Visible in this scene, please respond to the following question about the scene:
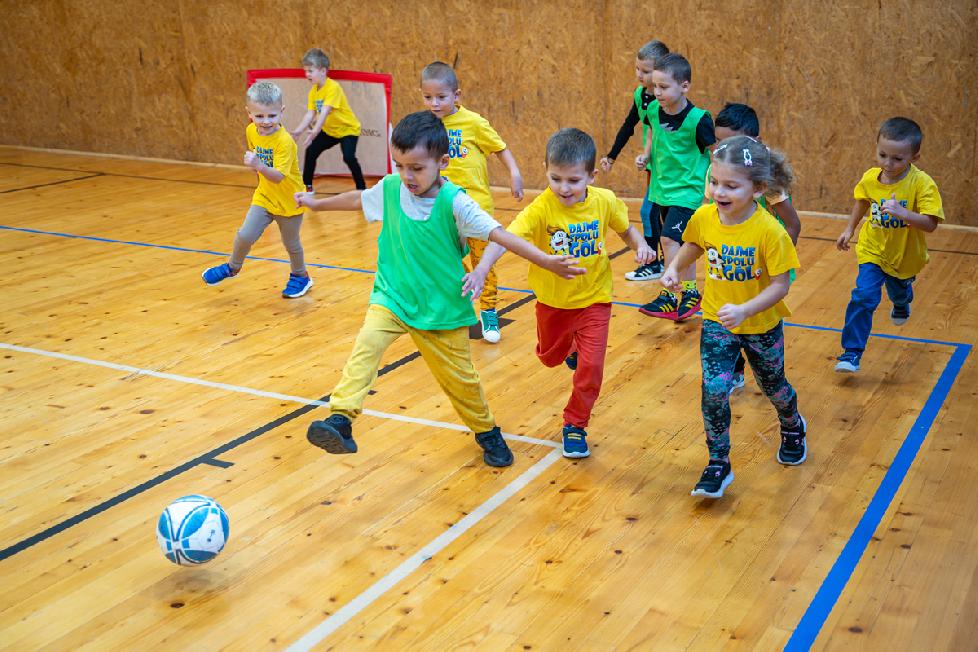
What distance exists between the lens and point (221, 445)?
17.1 ft

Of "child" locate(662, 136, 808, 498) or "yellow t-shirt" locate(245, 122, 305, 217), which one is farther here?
"yellow t-shirt" locate(245, 122, 305, 217)

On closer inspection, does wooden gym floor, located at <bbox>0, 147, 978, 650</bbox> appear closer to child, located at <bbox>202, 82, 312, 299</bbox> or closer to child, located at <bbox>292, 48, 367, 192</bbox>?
child, located at <bbox>202, 82, 312, 299</bbox>

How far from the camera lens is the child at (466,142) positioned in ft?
21.0

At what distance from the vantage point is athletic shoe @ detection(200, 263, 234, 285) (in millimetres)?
7504

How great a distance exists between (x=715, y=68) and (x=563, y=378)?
5417mm

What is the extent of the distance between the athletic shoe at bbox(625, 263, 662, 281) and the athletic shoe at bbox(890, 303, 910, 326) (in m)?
1.96

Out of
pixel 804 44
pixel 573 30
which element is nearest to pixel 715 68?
pixel 804 44

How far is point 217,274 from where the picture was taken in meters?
7.54

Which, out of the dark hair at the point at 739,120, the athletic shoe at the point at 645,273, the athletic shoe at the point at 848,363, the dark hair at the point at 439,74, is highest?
the dark hair at the point at 439,74

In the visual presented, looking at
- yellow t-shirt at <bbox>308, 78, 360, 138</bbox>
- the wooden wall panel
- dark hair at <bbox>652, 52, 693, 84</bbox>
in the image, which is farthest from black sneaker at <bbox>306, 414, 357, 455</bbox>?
yellow t-shirt at <bbox>308, 78, 360, 138</bbox>

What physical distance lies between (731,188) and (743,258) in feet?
0.97

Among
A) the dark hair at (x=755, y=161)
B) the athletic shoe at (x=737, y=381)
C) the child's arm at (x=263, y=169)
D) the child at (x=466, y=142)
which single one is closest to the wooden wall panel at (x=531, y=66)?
the child at (x=466, y=142)

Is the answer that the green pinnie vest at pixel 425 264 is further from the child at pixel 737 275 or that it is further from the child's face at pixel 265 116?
the child's face at pixel 265 116

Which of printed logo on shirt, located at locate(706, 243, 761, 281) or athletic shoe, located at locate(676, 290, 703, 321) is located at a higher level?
Result: printed logo on shirt, located at locate(706, 243, 761, 281)
